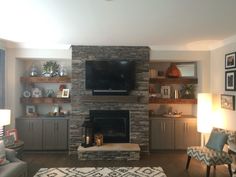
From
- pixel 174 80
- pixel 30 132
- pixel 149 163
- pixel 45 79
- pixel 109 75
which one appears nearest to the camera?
pixel 149 163

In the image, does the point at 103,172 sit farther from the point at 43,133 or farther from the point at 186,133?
the point at 186,133

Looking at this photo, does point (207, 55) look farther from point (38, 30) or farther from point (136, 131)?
point (38, 30)

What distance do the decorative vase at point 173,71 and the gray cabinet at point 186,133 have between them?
43.1 inches

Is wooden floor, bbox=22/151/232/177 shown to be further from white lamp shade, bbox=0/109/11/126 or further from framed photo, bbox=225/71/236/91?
framed photo, bbox=225/71/236/91

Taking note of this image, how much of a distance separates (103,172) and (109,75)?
2070mm

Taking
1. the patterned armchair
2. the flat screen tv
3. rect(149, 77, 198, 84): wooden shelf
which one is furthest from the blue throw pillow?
the flat screen tv

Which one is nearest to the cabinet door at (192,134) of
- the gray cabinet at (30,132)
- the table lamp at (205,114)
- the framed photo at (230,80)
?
the table lamp at (205,114)

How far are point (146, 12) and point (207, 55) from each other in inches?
124

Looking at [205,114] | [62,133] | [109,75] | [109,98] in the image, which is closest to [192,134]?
[205,114]

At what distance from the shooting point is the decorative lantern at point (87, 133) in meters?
5.25

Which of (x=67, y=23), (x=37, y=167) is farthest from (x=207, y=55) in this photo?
(x=37, y=167)

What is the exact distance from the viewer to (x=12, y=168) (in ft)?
11.3

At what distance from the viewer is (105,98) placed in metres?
5.46

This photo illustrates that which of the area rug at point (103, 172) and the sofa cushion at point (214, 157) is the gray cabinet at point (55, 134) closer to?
the area rug at point (103, 172)
